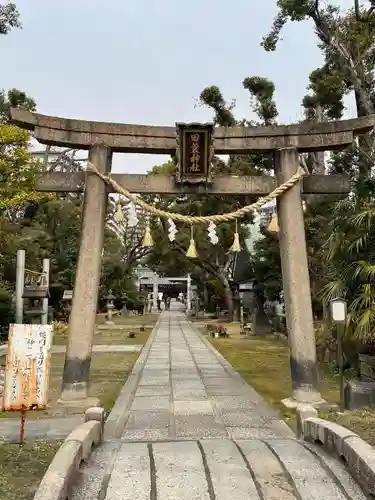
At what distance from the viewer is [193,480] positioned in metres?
4.50

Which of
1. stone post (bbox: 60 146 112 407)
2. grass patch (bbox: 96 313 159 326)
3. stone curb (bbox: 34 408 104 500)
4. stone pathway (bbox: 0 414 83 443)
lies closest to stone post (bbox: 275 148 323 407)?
stone post (bbox: 60 146 112 407)

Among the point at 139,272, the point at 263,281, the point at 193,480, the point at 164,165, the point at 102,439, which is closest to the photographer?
the point at 193,480

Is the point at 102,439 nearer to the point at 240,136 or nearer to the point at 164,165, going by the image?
the point at 240,136

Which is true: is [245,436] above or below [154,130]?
below

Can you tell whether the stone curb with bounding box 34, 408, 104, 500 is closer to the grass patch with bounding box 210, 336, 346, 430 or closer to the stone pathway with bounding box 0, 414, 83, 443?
the stone pathway with bounding box 0, 414, 83, 443

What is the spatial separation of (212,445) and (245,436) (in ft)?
3.43

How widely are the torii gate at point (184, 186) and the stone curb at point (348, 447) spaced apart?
280 cm

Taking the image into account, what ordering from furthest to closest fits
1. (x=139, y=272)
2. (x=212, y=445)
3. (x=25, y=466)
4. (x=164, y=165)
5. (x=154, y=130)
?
(x=139, y=272) → (x=164, y=165) → (x=154, y=130) → (x=212, y=445) → (x=25, y=466)

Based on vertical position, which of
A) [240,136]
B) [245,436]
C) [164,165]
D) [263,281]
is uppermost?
[164,165]

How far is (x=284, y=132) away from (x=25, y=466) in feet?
22.7

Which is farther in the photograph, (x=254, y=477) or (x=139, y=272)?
(x=139, y=272)

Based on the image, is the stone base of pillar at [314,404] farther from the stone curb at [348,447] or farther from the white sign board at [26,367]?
the white sign board at [26,367]

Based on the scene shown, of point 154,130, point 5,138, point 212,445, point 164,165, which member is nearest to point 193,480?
point 212,445

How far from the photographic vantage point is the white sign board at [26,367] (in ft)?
20.8
